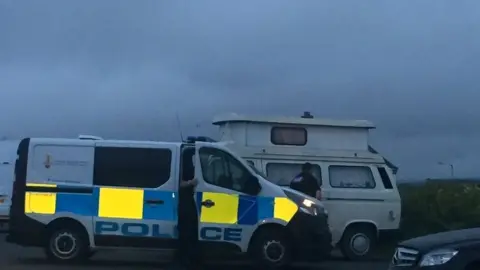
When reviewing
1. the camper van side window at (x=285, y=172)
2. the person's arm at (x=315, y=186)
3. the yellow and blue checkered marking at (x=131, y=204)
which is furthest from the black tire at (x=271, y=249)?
the camper van side window at (x=285, y=172)

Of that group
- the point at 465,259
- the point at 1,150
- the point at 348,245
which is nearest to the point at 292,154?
the point at 348,245

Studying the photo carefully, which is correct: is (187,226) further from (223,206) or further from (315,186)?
(315,186)

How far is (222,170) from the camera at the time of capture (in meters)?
16.2

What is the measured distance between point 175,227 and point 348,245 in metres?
4.17

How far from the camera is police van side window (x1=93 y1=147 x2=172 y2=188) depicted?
16.1 m

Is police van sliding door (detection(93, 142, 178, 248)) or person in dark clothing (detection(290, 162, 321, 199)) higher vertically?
person in dark clothing (detection(290, 162, 321, 199))

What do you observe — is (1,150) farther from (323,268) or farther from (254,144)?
(323,268)

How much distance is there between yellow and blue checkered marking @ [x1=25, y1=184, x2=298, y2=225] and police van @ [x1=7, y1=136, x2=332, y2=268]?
0.02 metres

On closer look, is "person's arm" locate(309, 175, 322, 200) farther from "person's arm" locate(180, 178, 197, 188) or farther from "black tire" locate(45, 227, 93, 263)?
"black tire" locate(45, 227, 93, 263)

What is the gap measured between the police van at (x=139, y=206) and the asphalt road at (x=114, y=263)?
441 mm

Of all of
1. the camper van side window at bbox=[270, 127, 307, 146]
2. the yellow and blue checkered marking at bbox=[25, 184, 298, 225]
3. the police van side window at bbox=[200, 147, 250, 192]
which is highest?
the camper van side window at bbox=[270, 127, 307, 146]

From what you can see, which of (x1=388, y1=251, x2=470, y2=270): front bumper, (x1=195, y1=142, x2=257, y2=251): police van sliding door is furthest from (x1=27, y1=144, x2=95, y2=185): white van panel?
(x1=388, y1=251, x2=470, y2=270): front bumper

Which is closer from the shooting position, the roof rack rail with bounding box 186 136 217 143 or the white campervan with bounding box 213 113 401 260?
the roof rack rail with bounding box 186 136 217 143

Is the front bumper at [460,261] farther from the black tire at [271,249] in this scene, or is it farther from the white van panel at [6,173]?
the white van panel at [6,173]
